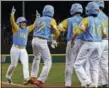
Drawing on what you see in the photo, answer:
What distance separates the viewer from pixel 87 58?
10680 millimetres

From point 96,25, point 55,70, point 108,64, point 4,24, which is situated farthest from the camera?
point 4,24

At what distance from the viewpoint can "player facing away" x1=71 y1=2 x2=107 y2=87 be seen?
10.5 meters

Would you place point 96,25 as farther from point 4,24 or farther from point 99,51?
point 4,24

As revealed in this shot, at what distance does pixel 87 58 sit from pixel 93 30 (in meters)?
0.67

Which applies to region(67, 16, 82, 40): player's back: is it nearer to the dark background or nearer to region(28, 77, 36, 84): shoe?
region(28, 77, 36, 84): shoe

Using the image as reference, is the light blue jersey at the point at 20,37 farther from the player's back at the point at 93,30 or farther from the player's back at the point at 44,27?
the player's back at the point at 93,30

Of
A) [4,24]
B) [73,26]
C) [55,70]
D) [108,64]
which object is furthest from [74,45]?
[4,24]

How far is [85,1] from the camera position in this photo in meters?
21.2

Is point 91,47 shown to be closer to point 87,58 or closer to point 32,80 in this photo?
point 87,58

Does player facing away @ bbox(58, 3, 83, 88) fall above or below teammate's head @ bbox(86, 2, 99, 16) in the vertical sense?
below

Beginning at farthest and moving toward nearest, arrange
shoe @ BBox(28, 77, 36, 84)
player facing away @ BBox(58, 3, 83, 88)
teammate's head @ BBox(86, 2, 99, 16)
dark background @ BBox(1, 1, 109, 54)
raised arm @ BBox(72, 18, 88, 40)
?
1. dark background @ BBox(1, 1, 109, 54)
2. shoe @ BBox(28, 77, 36, 84)
3. player facing away @ BBox(58, 3, 83, 88)
4. teammate's head @ BBox(86, 2, 99, 16)
5. raised arm @ BBox(72, 18, 88, 40)

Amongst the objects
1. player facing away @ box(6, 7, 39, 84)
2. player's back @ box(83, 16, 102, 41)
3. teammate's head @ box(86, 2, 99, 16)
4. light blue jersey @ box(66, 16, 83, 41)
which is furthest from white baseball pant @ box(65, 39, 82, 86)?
player facing away @ box(6, 7, 39, 84)

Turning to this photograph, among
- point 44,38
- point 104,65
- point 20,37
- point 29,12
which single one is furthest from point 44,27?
point 29,12

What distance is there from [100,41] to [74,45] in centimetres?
76
